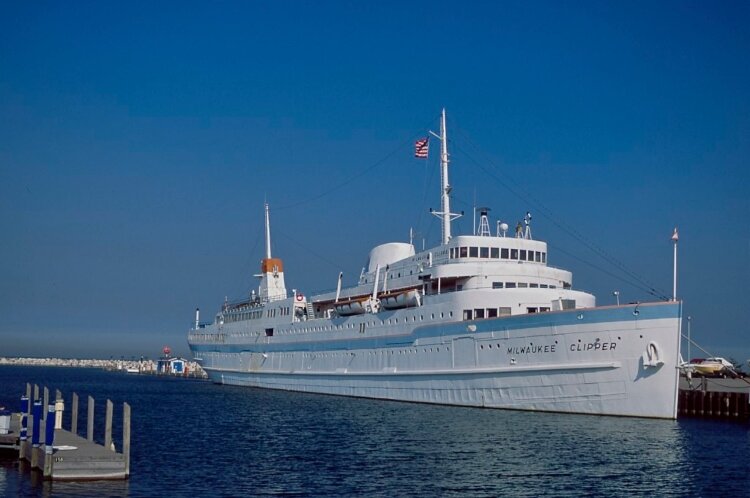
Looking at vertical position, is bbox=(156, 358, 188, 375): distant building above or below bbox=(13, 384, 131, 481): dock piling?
below

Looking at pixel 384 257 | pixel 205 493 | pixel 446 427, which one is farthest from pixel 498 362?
pixel 205 493

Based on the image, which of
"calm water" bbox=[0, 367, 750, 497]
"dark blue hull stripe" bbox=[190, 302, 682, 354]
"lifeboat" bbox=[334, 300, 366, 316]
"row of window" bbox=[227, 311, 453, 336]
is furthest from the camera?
"lifeboat" bbox=[334, 300, 366, 316]

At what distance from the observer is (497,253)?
4306 centimetres

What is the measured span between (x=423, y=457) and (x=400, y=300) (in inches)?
769

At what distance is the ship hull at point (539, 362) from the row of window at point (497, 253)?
4.14 meters

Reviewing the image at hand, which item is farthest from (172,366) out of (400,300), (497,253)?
(497,253)

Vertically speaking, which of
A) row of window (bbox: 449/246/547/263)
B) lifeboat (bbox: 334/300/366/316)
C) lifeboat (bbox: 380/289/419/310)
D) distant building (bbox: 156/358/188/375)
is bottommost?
distant building (bbox: 156/358/188/375)

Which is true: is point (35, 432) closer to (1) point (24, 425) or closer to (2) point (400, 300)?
(1) point (24, 425)

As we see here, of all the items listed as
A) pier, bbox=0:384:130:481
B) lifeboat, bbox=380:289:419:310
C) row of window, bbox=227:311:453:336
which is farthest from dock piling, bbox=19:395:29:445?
lifeboat, bbox=380:289:419:310

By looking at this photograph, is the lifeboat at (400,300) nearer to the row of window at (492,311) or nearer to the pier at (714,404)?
the row of window at (492,311)

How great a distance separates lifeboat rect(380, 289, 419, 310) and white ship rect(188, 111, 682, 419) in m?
0.08

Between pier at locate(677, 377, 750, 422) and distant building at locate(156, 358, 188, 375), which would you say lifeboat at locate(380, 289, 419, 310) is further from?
distant building at locate(156, 358, 188, 375)

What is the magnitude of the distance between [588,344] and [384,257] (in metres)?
19.4

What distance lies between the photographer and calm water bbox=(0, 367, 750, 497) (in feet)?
70.6
